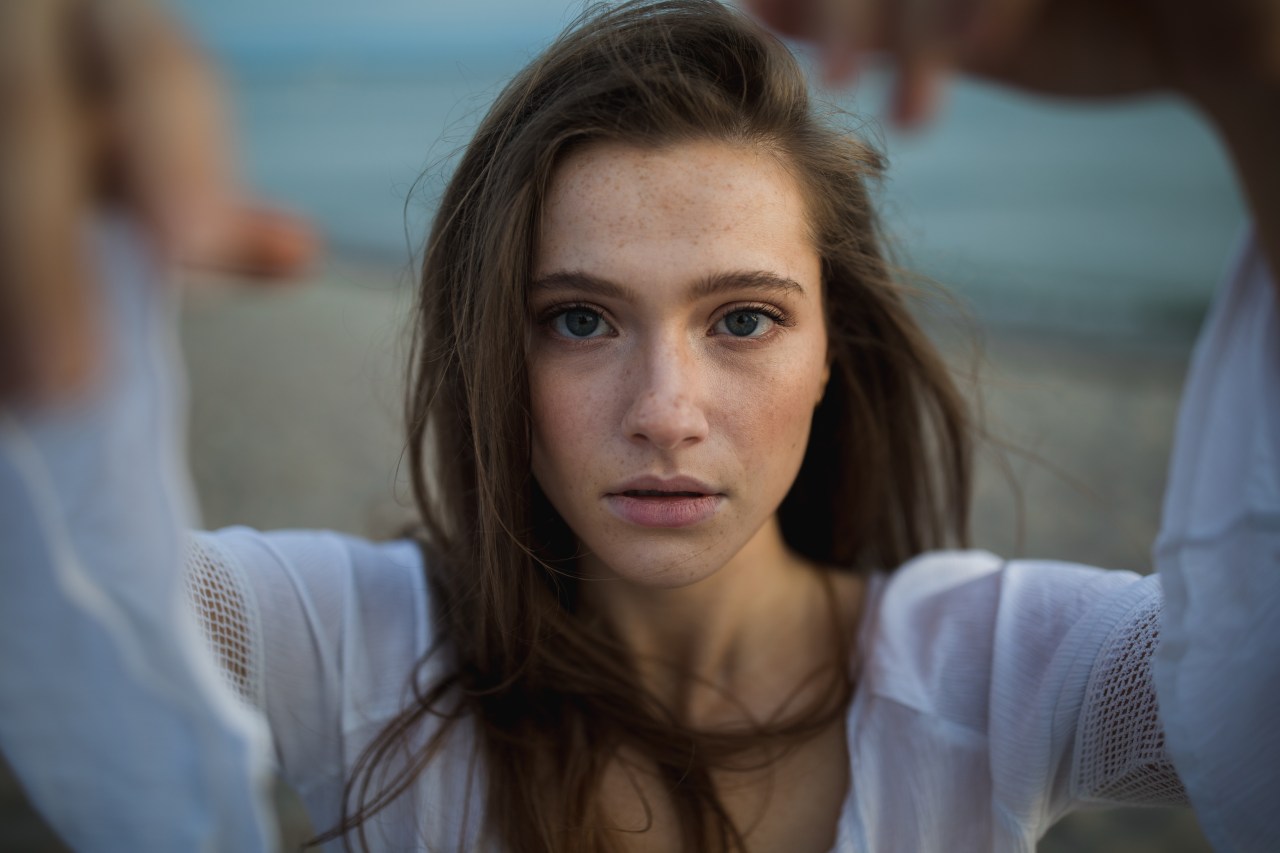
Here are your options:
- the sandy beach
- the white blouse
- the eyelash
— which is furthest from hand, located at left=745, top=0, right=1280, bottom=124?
the sandy beach

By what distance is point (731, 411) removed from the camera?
1.62m

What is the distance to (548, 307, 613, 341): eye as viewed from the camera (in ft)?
5.49

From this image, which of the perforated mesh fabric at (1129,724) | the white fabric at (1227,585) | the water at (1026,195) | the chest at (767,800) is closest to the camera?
the white fabric at (1227,585)

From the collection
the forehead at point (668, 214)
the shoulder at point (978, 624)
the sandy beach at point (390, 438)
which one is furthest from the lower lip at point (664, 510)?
the sandy beach at point (390, 438)

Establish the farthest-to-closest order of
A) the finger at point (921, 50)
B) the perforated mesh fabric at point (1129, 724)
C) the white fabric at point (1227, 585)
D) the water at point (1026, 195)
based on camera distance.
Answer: the water at point (1026, 195) < the perforated mesh fabric at point (1129, 724) < the white fabric at point (1227, 585) < the finger at point (921, 50)

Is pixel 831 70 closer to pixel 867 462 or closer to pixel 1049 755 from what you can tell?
pixel 1049 755

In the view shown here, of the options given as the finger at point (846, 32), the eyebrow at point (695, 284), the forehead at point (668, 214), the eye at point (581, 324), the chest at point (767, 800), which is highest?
the finger at point (846, 32)

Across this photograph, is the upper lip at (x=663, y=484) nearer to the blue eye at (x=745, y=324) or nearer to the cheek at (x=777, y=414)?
the cheek at (x=777, y=414)

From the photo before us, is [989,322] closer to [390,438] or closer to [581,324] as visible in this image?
[390,438]

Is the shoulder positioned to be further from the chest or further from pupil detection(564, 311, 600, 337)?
pupil detection(564, 311, 600, 337)

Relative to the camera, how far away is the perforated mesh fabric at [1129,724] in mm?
1492

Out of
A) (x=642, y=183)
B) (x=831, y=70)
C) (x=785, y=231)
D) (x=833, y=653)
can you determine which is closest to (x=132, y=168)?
(x=831, y=70)

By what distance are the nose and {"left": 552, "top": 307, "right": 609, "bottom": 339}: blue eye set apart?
0.12m

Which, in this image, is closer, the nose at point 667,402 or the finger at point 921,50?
the finger at point 921,50
